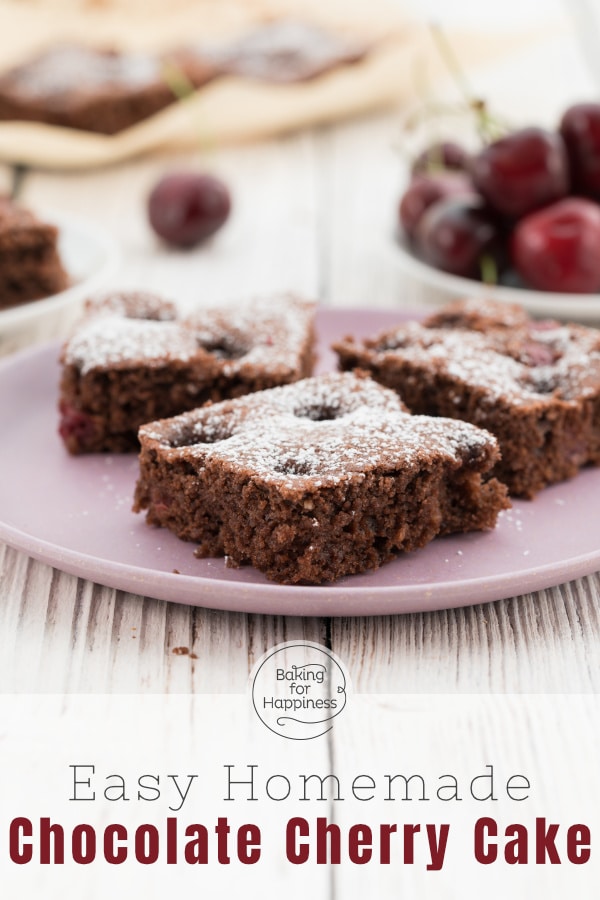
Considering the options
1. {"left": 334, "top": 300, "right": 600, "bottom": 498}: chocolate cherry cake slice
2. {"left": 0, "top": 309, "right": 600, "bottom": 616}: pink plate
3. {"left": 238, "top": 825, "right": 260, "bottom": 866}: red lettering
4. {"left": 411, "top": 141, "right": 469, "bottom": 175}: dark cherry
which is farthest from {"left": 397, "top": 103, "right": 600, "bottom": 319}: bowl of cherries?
{"left": 238, "top": 825, "right": 260, "bottom": 866}: red lettering

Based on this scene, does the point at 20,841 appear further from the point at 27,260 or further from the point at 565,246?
the point at 565,246

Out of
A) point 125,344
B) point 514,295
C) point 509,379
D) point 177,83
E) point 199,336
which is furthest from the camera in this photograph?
point 177,83

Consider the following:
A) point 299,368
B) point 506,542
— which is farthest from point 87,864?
point 299,368

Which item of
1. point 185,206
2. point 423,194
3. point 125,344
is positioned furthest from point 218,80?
point 125,344

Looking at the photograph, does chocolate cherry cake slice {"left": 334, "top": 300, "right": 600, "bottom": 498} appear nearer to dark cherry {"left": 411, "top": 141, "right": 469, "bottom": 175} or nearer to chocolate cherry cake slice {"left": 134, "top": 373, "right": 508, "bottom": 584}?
chocolate cherry cake slice {"left": 134, "top": 373, "right": 508, "bottom": 584}

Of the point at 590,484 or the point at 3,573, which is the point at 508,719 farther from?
the point at 3,573
